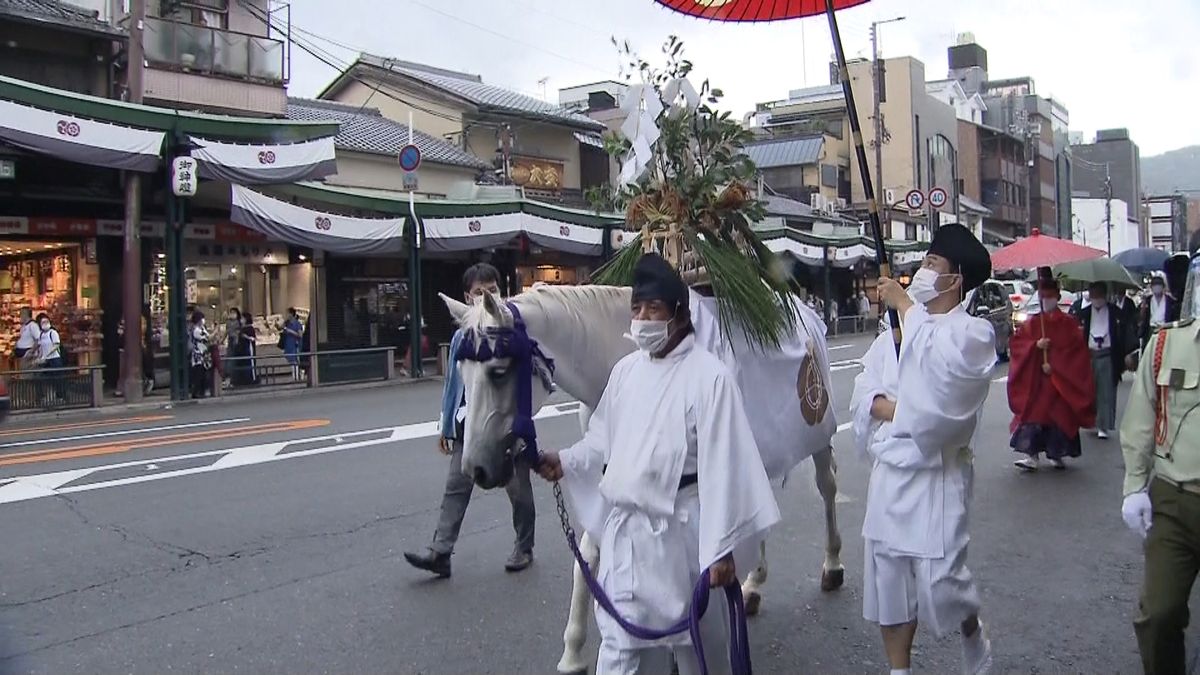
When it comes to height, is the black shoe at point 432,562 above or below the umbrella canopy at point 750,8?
below

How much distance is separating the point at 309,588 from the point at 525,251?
20.3 meters

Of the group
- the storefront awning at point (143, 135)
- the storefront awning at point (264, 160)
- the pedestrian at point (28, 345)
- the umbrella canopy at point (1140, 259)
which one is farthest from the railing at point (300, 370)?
the umbrella canopy at point (1140, 259)

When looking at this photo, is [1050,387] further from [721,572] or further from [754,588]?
[721,572]

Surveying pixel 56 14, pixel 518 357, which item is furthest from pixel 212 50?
pixel 518 357

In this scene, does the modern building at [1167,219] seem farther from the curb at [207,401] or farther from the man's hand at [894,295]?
the man's hand at [894,295]

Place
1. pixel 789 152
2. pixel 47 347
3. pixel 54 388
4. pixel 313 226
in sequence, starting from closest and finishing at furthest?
pixel 54 388 → pixel 47 347 → pixel 313 226 → pixel 789 152

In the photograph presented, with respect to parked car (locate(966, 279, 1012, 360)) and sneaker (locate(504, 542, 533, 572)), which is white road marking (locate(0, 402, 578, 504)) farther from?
parked car (locate(966, 279, 1012, 360))

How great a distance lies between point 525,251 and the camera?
84.0 ft

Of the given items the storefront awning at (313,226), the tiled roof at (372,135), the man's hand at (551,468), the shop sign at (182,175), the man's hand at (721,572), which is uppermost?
the tiled roof at (372,135)

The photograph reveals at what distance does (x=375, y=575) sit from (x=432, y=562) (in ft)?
1.38

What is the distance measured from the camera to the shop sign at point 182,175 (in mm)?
17031

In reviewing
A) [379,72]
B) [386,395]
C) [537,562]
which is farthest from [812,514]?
[379,72]

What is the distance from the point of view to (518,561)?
19.6ft

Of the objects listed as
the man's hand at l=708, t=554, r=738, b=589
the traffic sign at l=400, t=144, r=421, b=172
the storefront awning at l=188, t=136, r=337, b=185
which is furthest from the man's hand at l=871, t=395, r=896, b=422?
the traffic sign at l=400, t=144, r=421, b=172
